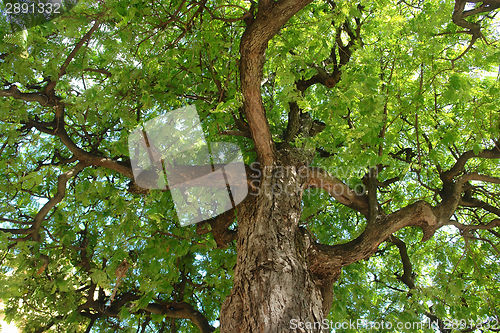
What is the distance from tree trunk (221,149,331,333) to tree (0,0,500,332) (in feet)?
0.05

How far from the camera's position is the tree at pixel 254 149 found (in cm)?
327

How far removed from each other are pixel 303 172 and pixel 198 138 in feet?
5.39

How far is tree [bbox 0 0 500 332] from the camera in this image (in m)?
3.27

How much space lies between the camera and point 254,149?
171 inches

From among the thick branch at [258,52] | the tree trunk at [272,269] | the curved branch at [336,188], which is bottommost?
the tree trunk at [272,269]

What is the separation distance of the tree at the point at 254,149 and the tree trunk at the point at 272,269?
A: 0.02 metres

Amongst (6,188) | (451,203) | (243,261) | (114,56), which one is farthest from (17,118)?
(451,203)

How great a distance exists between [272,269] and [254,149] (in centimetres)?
201
